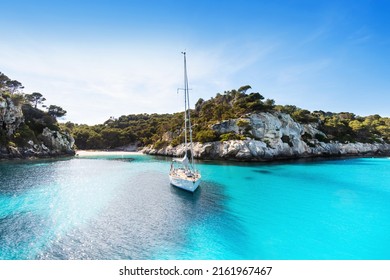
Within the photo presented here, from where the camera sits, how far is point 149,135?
98875 mm

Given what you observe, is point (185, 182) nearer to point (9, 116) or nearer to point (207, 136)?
point (207, 136)

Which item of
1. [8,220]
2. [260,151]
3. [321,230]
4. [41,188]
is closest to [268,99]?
[260,151]

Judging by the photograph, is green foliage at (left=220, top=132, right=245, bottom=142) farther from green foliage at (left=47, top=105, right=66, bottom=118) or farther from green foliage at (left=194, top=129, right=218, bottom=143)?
green foliage at (left=47, top=105, right=66, bottom=118)

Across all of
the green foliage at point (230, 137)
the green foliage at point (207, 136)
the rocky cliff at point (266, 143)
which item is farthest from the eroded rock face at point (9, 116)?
the green foliage at point (230, 137)

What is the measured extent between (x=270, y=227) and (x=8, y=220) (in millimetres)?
18327

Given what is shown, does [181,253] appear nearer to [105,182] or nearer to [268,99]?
[105,182]

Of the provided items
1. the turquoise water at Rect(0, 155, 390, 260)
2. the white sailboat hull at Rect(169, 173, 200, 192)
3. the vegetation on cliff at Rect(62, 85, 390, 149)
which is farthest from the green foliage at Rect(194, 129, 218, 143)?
the white sailboat hull at Rect(169, 173, 200, 192)

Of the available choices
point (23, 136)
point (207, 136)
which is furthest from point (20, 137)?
point (207, 136)

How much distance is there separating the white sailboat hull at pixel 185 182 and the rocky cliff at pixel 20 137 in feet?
161

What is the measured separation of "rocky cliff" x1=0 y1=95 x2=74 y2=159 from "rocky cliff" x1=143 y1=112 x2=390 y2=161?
115ft

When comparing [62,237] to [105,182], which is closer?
[62,237]

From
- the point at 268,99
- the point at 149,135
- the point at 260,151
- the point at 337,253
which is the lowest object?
the point at 337,253
